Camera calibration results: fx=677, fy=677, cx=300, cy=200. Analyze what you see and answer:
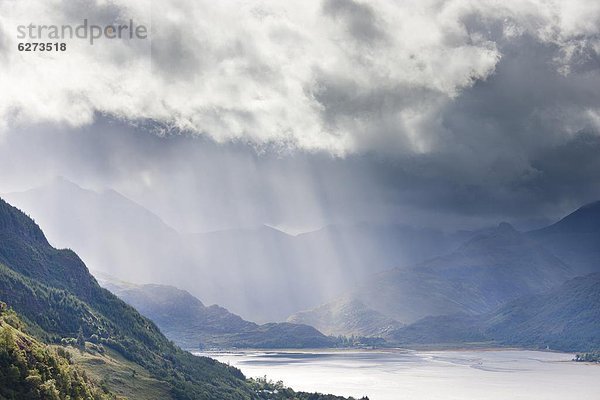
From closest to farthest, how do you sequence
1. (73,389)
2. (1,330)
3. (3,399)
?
1. (3,399)
2. (1,330)
3. (73,389)

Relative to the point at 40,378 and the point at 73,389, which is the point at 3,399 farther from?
the point at 73,389

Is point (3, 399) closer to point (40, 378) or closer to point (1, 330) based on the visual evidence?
point (40, 378)

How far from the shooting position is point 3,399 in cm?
15175

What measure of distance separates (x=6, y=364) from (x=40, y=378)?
9143 mm

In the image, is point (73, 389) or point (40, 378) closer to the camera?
Answer: point (40, 378)

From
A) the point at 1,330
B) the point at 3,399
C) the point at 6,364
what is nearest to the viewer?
the point at 3,399

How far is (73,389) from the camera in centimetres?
19525

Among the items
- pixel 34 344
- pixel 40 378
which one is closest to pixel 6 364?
pixel 40 378

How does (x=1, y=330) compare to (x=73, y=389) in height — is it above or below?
above

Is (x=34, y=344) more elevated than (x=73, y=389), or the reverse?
(x=34, y=344)

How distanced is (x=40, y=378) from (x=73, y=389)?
27.9m

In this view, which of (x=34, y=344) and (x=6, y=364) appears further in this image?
(x=34, y=344)

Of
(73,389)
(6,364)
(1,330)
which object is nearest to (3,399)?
(6,364)

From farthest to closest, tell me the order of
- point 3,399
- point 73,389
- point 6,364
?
point 73,389
point 6,364
point 3,399
